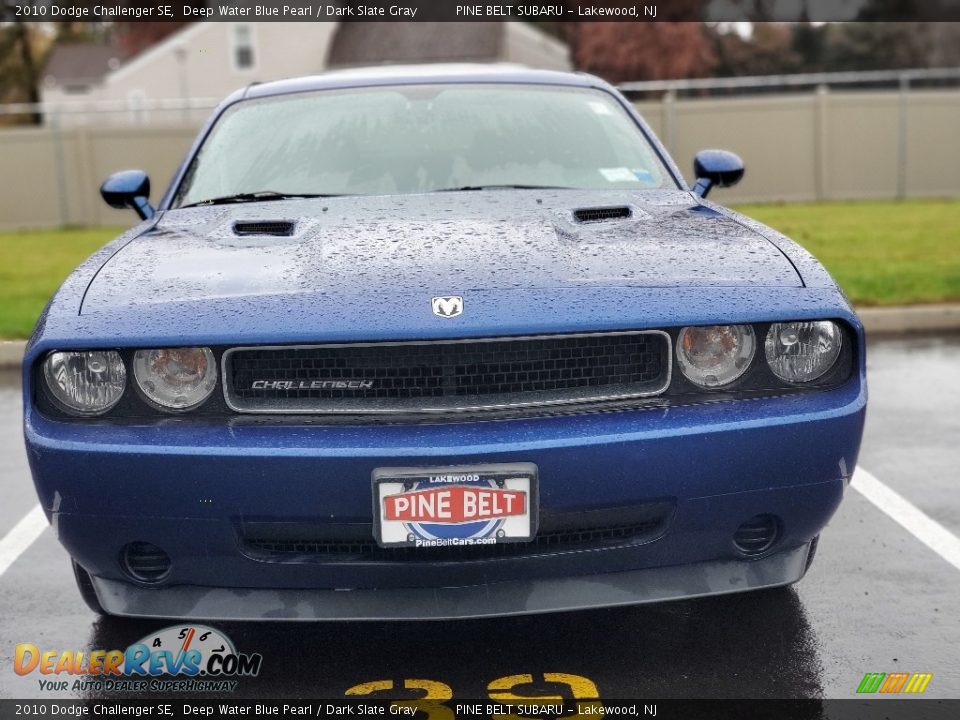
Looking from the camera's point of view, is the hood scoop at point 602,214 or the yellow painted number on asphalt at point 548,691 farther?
the hood scoop at point 602,214

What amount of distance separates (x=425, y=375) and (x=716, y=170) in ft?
7.16

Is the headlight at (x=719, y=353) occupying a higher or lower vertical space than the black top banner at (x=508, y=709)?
higher

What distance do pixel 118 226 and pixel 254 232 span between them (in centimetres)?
1789

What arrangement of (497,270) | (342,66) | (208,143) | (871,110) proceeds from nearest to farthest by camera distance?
(497,270) → (208,143) → (871,110) → (342,66)

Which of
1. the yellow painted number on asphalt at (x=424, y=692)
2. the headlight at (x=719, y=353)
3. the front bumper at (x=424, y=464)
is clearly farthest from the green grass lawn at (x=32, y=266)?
the headlight at (x=719, y=353)

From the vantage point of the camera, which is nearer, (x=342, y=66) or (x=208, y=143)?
(x=208, y=143)

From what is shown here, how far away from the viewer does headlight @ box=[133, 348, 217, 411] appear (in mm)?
2887

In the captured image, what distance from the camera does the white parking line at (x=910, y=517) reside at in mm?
3988

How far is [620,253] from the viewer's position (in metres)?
3.12

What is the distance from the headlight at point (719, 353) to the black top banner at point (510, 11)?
1557 inches

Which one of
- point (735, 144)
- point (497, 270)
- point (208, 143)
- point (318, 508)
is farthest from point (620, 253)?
point (735, 144)

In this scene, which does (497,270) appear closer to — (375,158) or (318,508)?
(318,508)

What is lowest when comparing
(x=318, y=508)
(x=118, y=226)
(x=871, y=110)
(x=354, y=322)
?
(x=118, y=226)

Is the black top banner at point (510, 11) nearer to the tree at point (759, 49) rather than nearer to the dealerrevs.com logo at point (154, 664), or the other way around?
the tree at point (759, 49)
